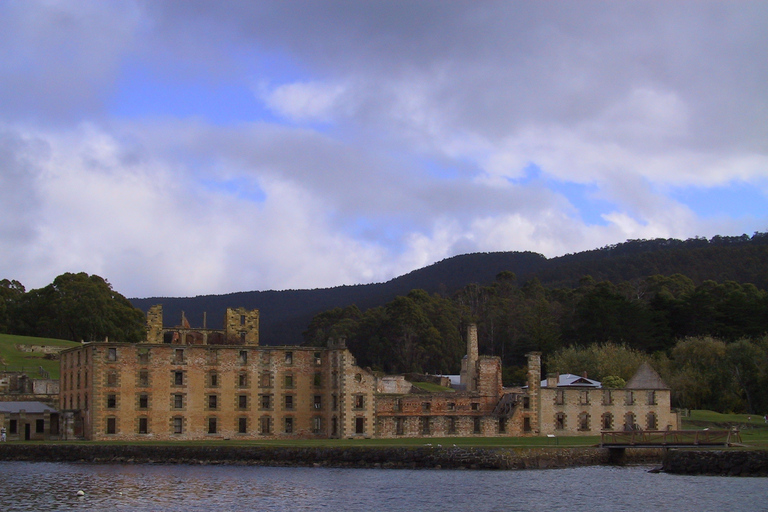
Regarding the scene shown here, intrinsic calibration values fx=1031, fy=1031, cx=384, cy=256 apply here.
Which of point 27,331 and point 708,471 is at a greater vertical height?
point 27,331

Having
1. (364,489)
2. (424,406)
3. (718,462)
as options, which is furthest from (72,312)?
(718,462)

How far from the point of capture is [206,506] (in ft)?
151

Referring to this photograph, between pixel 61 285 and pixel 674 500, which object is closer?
pixel 674 500

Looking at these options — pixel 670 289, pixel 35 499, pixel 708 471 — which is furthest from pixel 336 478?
pixel 670 289

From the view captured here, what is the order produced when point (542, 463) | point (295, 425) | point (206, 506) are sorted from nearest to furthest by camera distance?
1. point (206, 506)
2. point (542, 463)
3. point (295, 425)

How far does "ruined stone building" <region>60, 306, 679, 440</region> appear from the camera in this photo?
7569 cm

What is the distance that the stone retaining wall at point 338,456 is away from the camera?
6147cm

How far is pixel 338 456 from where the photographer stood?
63.6m

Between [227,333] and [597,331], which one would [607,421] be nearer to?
[227,333]

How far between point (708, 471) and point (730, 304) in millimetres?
75962

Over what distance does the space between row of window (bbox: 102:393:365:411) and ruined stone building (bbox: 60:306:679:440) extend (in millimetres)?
75

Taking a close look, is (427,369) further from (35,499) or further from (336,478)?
(35,499)

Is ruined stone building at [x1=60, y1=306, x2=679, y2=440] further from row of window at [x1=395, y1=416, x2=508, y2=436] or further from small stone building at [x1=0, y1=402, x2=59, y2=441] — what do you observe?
small stone building at [x1=0, y1=402, x2=59, y2=441]

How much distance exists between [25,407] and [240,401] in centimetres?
1652
